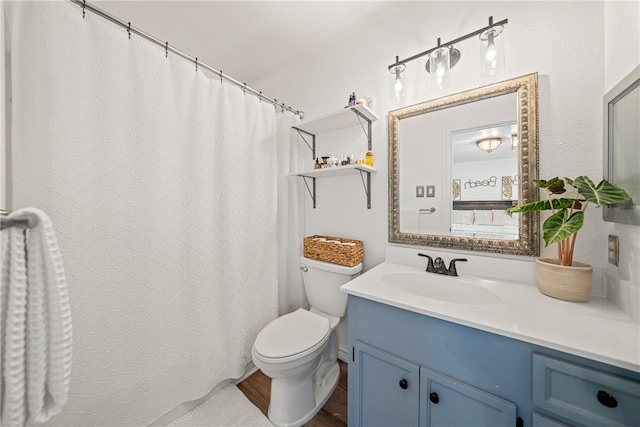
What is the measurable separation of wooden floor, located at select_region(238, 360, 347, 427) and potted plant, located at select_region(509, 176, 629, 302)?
1.22 metres

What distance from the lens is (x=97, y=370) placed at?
3.18 feet

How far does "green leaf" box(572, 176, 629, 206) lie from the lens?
73 cm

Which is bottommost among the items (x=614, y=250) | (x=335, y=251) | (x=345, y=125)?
(x=335, y=251)

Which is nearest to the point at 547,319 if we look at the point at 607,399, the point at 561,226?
the point at 607,399

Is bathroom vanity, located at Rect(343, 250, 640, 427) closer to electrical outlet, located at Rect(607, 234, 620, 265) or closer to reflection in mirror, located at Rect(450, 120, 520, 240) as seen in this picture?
electrical outlet, located at Rect(607, 234, 620, 265)

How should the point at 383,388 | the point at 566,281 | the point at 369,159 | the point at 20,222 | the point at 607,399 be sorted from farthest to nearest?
1. the point at 369,159
2. the point at 383,388
3. the point at 566,281
4. the point at 607,399
5. the point at 20,222

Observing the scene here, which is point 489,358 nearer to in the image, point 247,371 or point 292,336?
point 292,336

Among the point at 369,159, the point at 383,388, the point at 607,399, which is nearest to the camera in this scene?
the point at 607,399

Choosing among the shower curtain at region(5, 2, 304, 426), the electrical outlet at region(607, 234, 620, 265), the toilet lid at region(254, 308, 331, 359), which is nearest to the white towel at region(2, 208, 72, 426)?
the shower curtain at region(5, 2, 304, 426)

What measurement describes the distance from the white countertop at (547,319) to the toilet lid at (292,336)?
43 centimetres

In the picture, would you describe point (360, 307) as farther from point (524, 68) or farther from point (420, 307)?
point (524, 68)

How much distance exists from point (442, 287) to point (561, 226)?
1.76 ft

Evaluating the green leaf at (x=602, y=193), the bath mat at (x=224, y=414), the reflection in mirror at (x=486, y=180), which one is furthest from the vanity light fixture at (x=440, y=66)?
the bath mat at (x=224, y=414)

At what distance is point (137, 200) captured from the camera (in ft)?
3.47
